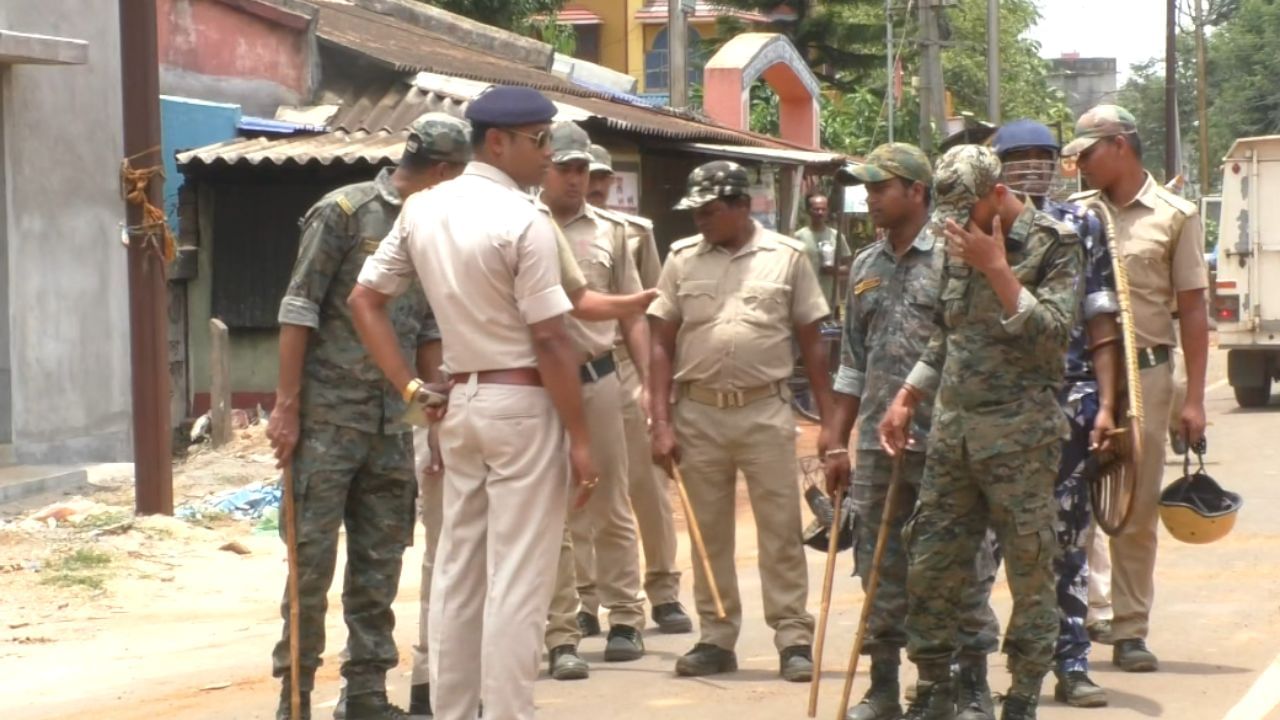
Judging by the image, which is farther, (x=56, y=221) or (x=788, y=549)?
(x=56, y=221)

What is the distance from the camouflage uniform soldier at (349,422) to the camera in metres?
6.48

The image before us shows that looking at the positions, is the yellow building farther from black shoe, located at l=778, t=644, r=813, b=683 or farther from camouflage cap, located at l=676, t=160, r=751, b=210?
black shoe, located at l=778, t=644, r=813, b=683

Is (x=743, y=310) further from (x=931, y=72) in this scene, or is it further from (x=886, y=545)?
(x=931, y=72)

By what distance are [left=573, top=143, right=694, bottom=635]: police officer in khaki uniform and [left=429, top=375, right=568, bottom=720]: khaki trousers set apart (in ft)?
8.32

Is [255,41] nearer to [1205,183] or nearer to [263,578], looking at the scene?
[263,578]

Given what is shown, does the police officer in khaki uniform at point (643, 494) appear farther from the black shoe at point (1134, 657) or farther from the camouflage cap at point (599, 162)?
the black shoe at point (1134, 657)

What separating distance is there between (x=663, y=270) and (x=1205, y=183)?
49553 mm

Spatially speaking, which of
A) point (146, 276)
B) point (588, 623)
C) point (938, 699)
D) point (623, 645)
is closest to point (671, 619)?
point (588, 623)

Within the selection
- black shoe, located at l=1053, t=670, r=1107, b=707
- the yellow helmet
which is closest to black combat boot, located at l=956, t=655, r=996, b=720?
black shoe, located at l=1053, t=670, r=1107, b=707

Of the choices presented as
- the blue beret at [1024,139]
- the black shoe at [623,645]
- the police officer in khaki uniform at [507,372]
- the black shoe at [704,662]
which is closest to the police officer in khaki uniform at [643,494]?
the black shoe at [623,645]

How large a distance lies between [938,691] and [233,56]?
40.8 feet

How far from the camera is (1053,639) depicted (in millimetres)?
6172

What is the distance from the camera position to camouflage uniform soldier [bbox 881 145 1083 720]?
6016 millimetres

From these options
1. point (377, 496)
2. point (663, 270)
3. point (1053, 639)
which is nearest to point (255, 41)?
point (663, 270)
